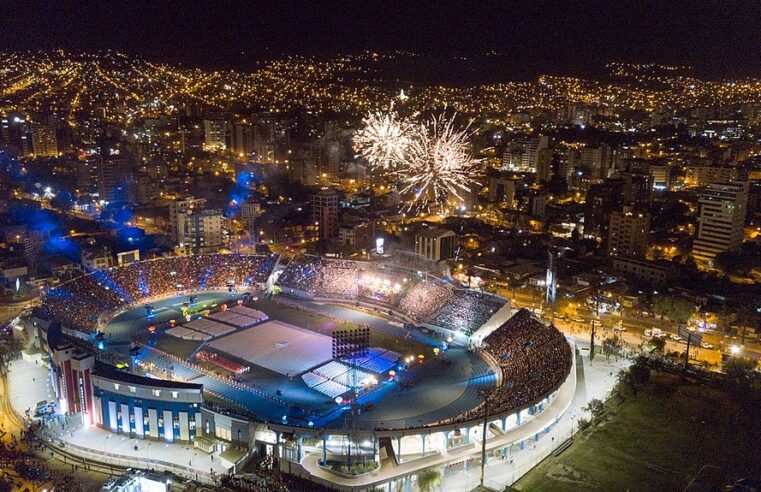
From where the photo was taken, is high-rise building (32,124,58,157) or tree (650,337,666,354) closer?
tree (650,337,666,354)

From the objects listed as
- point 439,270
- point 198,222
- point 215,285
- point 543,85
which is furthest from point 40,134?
point 543,85

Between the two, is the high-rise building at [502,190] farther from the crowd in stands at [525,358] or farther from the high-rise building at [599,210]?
the crowd in stands at [525,358]

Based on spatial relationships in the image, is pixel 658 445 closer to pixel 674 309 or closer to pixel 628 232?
pixel 674 309

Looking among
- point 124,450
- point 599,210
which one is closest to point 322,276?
point 124,450

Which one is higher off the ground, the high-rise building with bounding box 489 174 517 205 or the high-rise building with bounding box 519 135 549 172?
the high-rise building with bounding box 519 135 549 172

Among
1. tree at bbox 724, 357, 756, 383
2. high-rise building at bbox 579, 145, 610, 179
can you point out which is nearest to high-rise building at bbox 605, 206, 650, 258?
tree at bbox 724, 357, 756, 383

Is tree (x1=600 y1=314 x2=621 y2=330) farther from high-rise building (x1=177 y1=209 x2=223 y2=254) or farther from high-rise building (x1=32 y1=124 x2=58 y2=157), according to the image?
high-rise building (x1=32 y1=124 x2=58 y2=157)
